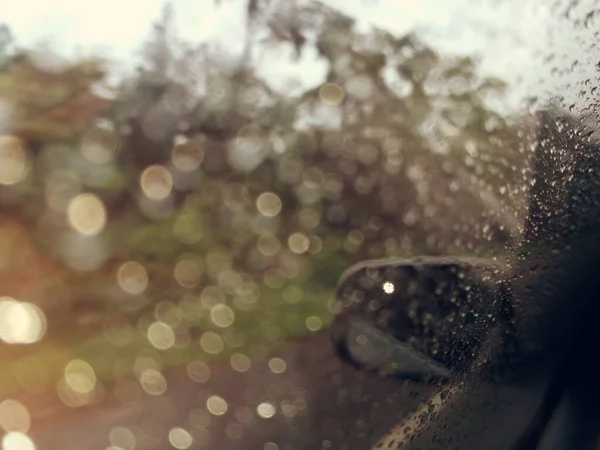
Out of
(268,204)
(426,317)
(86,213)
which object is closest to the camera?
(426,317)

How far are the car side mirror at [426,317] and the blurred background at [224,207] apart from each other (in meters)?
0.32

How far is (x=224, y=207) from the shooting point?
5.99 m

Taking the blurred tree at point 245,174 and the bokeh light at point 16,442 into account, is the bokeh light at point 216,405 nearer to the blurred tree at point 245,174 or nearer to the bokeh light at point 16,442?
the blurred tree at point 245,174

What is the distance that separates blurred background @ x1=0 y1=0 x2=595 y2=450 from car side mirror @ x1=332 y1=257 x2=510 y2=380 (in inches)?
12.8

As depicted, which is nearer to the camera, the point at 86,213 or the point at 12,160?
the point at 12,160

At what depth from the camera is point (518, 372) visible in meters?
2.74

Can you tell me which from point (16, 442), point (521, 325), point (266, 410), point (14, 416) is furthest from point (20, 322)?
point (521, 325)

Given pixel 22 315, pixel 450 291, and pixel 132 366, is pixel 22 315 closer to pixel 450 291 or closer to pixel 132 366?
pixel 132 366

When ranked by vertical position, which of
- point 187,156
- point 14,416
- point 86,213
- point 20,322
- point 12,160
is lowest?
point 14,416

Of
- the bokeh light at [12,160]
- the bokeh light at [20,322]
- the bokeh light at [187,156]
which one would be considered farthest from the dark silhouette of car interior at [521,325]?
the bokeh light at [187,156]

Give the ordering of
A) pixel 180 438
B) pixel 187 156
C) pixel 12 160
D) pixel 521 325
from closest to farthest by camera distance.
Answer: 1. pixel 521 325
2. pixel 180 438
3. pixel 12 160
4. pixel 187 156

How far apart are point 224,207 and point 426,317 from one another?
10.6ft

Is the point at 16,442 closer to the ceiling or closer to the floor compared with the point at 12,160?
closer to the floor

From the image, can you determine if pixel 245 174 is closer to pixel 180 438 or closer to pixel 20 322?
pixel 20 322
